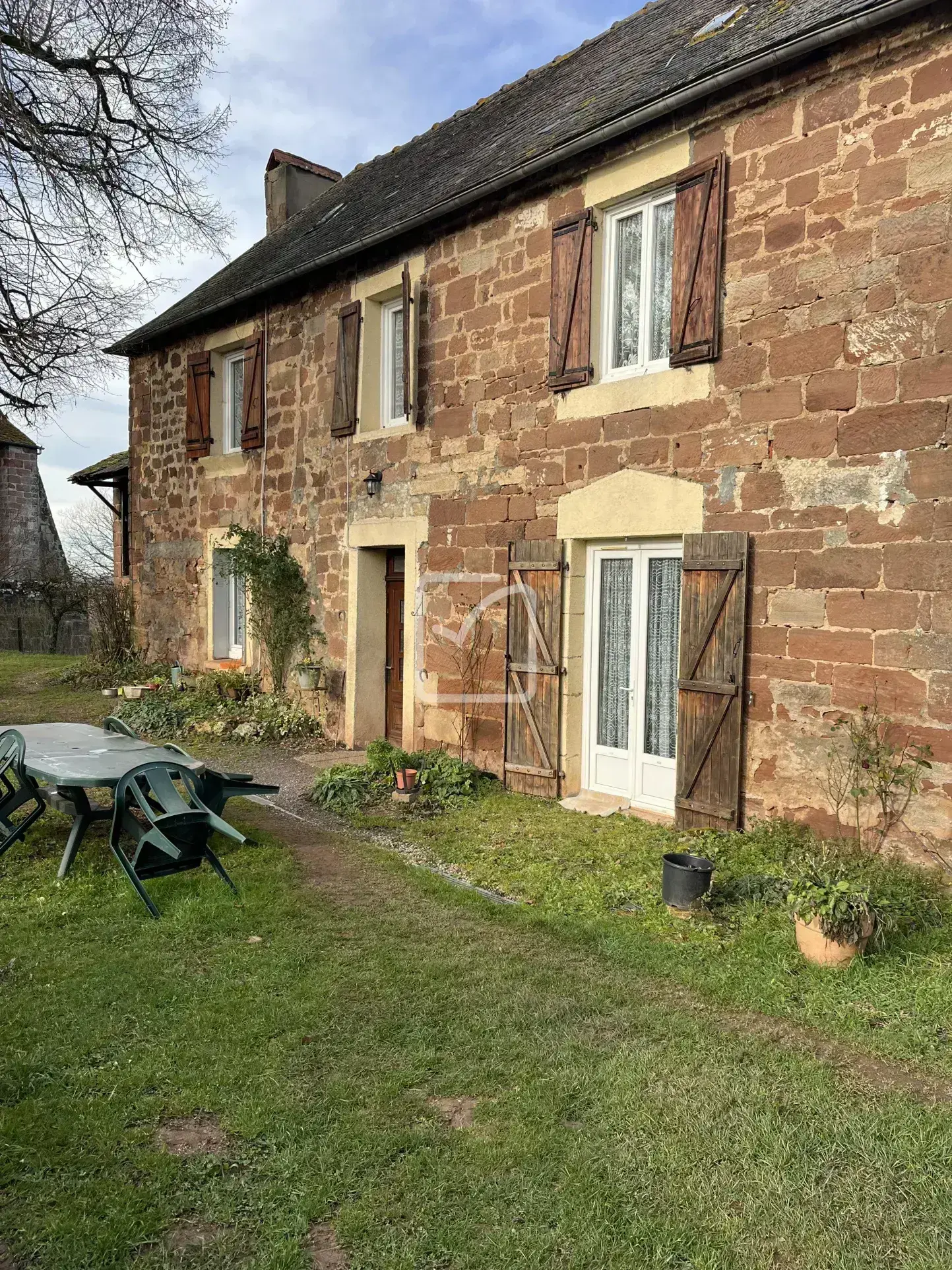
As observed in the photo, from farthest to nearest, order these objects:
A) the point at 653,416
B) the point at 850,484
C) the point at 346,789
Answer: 1. the point at 346,789
2. the point at 653,416
3. the point at 850,484

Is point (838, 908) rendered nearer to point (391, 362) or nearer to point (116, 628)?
point (391, 362)

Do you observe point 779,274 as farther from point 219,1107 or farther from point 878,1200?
point 219,1107

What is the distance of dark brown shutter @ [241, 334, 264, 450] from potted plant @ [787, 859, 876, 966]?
879cm

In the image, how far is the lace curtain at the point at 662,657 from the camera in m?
6.60

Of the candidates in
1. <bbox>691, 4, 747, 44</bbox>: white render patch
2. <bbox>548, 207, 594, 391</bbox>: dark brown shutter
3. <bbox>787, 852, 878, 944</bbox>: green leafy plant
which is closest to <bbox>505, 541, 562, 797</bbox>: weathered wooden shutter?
<bbox>548, 207, 594, 391</bbox>: dark brown shutter

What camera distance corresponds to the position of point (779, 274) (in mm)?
5758

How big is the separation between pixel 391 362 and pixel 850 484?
18.3 feet

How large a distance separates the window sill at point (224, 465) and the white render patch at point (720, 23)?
6.92 metres

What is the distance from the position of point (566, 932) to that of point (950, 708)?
2528mm

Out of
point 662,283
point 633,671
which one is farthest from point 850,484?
point 662,283

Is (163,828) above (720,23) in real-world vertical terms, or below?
below

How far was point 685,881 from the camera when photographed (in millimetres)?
4840

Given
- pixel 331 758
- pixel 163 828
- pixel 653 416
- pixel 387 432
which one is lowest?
pixel 331 758

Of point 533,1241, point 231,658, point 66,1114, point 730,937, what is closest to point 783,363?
point 730,937
